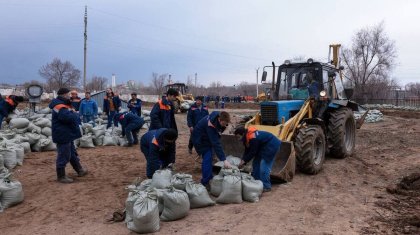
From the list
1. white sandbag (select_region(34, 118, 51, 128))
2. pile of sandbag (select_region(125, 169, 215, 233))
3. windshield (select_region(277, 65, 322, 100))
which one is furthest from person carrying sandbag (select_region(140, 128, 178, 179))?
white sandbag (select_region(34, 118, 51, 128))

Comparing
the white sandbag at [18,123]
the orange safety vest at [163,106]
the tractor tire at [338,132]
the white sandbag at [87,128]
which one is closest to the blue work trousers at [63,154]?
the orange safety vest at [163,106]

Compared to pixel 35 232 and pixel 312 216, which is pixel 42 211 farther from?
pixel 312 216

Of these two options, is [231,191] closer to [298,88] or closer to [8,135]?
[298,88]

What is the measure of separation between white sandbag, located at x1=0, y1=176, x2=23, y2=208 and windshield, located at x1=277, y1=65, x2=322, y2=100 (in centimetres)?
578

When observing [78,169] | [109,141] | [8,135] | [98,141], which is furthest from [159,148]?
[98,141]

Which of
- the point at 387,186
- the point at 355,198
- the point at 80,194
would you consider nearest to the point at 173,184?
the point at 80,194

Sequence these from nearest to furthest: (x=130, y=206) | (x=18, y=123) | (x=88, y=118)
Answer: (x=130, y=206) < (x=18, y=123) < (x=88, y=118)

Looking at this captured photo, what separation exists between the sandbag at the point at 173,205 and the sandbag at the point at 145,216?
10.2 inches

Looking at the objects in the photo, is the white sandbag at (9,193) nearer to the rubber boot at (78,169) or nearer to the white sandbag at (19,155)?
the rubber boot at (78,169)

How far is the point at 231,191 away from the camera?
5586 millimetres

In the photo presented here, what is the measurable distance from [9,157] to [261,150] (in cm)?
490

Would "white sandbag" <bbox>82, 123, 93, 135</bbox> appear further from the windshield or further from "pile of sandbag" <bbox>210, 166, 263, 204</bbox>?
"pile of sandbag" <bbox>210, 166, 263, 204</bbox>

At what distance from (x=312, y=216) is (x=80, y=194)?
346 centimetres

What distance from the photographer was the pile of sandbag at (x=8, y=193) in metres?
5.62
